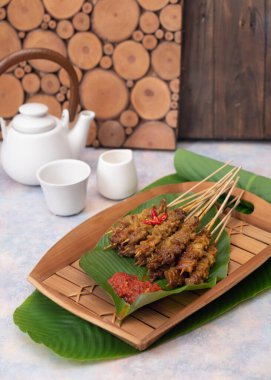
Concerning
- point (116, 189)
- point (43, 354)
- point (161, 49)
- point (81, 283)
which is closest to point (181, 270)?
point (81, 283)

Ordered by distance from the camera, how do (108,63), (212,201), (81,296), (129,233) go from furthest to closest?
(108,63) < (212,201) < (129,233) < (81,296)

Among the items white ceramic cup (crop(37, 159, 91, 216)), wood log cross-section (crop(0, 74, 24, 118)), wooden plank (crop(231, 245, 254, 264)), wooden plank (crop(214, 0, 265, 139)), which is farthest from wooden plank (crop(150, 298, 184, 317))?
wood log cross-section (crop(0, 74, 24, 118))

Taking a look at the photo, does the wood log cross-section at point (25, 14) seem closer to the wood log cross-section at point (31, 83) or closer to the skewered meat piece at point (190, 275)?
the wood log cross-section at point (31, 83)

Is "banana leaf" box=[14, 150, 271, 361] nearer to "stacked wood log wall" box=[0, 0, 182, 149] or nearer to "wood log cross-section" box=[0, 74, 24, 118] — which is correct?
"stacked wood log wall" box=[0, 0, 182, 149]

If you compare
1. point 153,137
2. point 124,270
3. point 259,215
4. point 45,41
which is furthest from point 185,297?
point 45,41

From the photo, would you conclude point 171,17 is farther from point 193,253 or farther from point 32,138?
point 193,253
